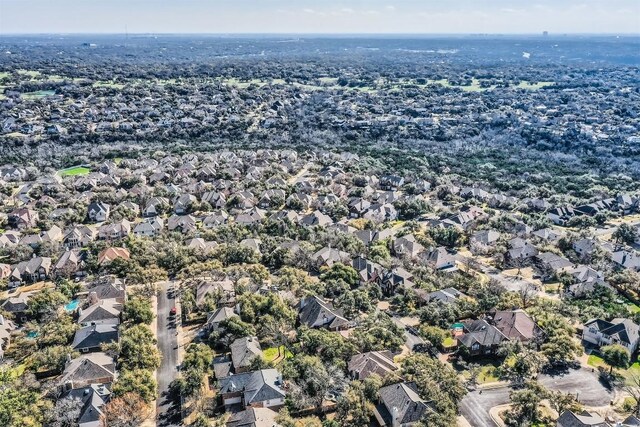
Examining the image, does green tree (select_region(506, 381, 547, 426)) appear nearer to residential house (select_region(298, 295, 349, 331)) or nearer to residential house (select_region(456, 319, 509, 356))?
residential house (select_region(456, 319, 509, 356))

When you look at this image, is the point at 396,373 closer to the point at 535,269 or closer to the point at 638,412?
the point at 638,412

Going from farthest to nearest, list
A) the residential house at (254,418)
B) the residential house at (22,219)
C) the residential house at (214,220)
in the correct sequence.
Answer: the residential house at (22,219) < the residential house at (214,220) < the residential house at (254,418)

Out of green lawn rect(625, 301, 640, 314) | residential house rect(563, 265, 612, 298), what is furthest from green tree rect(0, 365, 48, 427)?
green lawn rect(625, 301, 640, 314)

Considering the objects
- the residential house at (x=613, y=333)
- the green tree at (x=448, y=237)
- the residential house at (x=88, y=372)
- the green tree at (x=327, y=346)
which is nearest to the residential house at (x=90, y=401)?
the residential house at (x=88, y=372)

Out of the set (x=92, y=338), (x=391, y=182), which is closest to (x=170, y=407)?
(x=92, y=338)

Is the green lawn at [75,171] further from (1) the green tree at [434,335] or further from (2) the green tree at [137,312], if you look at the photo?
(1) the green tree at [434,335]
